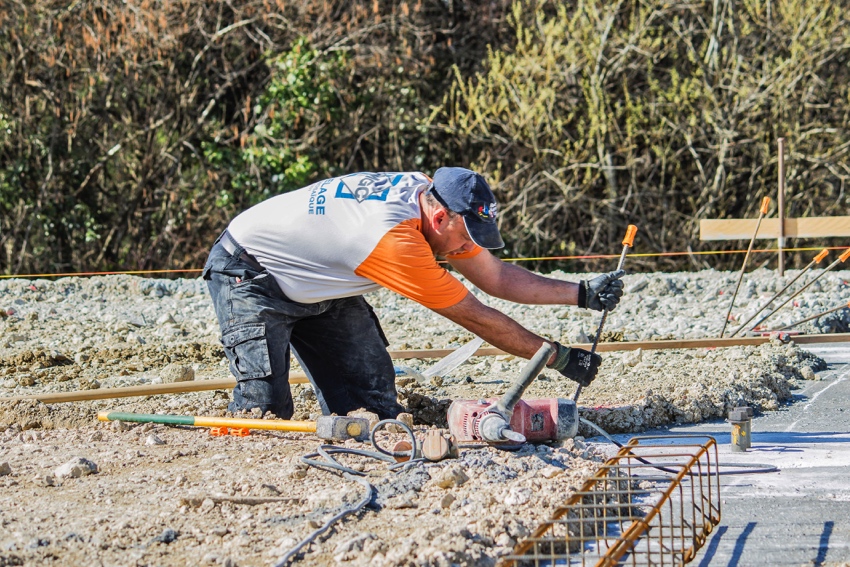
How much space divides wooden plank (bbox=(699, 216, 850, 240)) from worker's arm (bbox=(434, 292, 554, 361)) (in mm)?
6921

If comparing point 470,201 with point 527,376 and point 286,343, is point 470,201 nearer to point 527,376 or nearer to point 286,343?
point 527,376

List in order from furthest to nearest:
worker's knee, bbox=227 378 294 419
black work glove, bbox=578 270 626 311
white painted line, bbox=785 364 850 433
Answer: white painted line, bbox=785 364 850 433, worker's knee, bbox=227 378 294 419, black work glove, bbox=578 270 626 311

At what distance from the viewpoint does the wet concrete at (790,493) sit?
3.13 metres

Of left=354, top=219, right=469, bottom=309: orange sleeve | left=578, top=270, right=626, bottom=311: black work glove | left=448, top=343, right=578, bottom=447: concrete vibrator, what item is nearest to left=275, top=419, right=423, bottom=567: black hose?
left=448, top=343, right=578, bottom=447: concrete vibrator

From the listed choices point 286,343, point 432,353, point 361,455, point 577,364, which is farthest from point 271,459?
point 432,353

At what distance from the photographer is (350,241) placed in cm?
413

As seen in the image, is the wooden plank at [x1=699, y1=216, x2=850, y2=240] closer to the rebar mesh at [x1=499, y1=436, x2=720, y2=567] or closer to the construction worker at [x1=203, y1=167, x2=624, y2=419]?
the construction worker at [x1=203, y1=167, x2=624, y2=419]

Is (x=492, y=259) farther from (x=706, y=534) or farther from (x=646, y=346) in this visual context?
(x=646, y=346)

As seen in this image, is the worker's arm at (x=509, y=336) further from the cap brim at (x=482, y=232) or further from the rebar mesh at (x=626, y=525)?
→ the rebar mesh at (x=626, y=525)

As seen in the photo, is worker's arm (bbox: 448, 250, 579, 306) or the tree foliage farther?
the tree foliage

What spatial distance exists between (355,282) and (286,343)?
0.53m

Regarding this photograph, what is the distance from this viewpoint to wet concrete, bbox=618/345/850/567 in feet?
10.3

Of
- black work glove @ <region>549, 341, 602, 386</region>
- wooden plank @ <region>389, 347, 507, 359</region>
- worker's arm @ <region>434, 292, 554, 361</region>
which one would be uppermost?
worker's arm @ <region>434, 292, 554, 361</region>

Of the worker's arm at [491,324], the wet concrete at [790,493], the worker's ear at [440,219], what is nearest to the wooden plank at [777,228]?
the wet concrete at [790,493]
